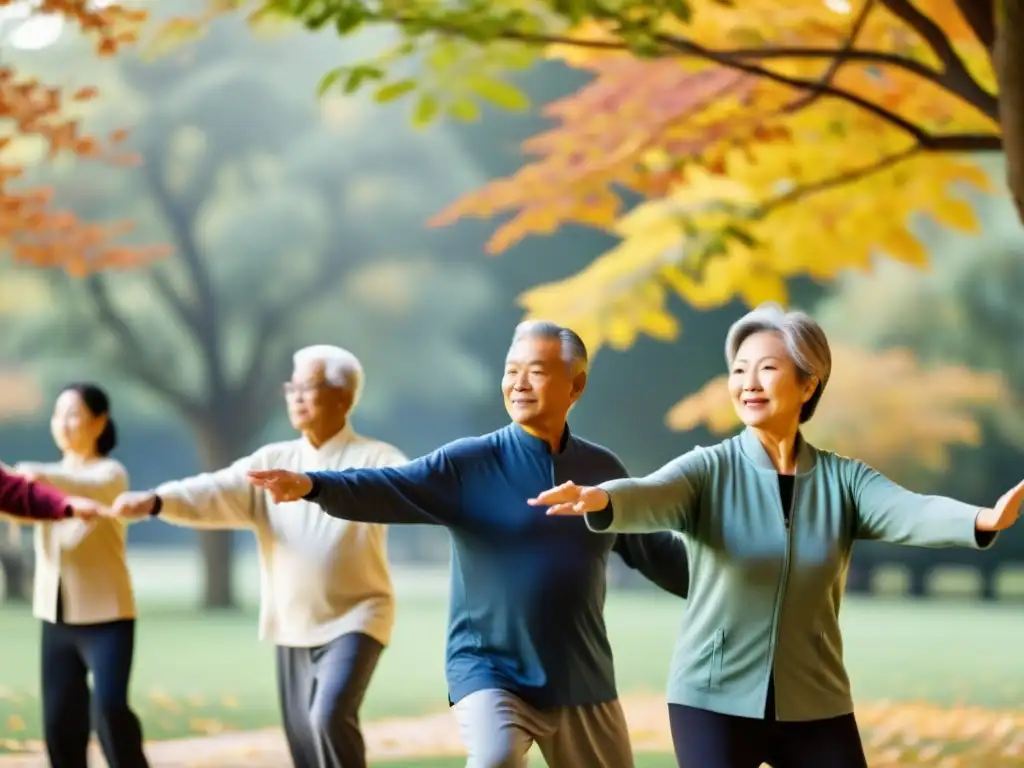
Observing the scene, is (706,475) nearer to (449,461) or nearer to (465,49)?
(449,461)

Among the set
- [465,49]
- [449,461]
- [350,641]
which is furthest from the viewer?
[465,49]

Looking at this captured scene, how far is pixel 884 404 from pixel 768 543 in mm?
5702

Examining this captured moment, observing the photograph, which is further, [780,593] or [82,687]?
[82,687]

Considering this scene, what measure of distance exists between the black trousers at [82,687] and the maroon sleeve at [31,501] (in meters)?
0.36

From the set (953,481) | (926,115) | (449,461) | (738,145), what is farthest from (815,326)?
(953,481)

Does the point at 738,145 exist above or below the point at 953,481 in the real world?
above

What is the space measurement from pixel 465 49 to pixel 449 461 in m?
3.23

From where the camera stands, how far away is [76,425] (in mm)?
3939

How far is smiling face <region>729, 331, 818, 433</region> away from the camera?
2.45 m

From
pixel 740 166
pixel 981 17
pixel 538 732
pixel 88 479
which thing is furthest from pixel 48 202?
pixel 538 732

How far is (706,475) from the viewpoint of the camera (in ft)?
8.12

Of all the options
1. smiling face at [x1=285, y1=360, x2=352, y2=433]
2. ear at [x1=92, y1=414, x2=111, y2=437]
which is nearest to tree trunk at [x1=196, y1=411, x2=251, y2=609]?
ear at [x1=92, y1=414, x2=111, y2=437]

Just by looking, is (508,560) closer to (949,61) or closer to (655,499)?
(655,499)

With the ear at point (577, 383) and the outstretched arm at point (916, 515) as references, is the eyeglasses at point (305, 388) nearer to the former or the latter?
the ear at point (577, 383)
